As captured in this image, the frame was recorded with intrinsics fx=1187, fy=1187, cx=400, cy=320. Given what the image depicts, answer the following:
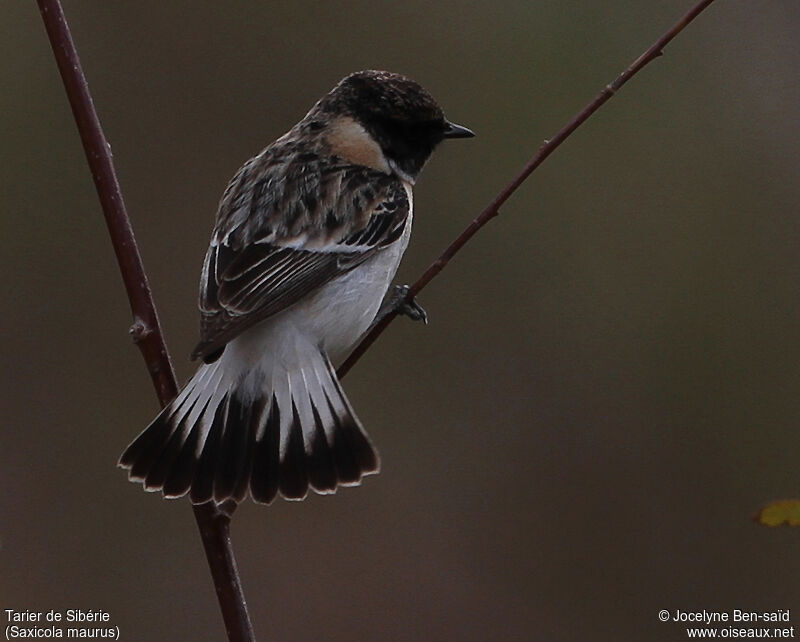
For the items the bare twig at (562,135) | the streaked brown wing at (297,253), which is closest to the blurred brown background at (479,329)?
the streaked brown wing at (297,253)

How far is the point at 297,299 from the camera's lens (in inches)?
172

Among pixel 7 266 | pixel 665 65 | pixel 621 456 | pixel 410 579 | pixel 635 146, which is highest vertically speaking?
pixel 665 65

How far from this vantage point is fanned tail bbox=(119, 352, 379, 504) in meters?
3.71

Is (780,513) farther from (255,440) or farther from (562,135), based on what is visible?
(255,440)

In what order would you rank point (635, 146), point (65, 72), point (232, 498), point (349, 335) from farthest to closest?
1. point (635, 146)
2. point (349, 335)
3. point (232, 498)
4. point (65, 72)

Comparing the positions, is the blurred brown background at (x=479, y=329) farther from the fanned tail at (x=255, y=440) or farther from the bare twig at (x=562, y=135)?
the bare twig at (x=562, y=135)

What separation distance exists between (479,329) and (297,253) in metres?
3.90

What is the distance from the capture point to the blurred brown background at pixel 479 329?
25.2 ft

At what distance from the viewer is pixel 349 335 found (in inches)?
182

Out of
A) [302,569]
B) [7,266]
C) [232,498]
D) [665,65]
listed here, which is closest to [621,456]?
[302,569]

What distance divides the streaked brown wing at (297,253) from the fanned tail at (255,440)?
0.24 m

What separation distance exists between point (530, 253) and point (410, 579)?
2417mm

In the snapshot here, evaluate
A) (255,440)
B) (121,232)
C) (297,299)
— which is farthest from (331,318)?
(121,232)

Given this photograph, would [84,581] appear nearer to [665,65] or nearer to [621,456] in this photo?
[621,456]
